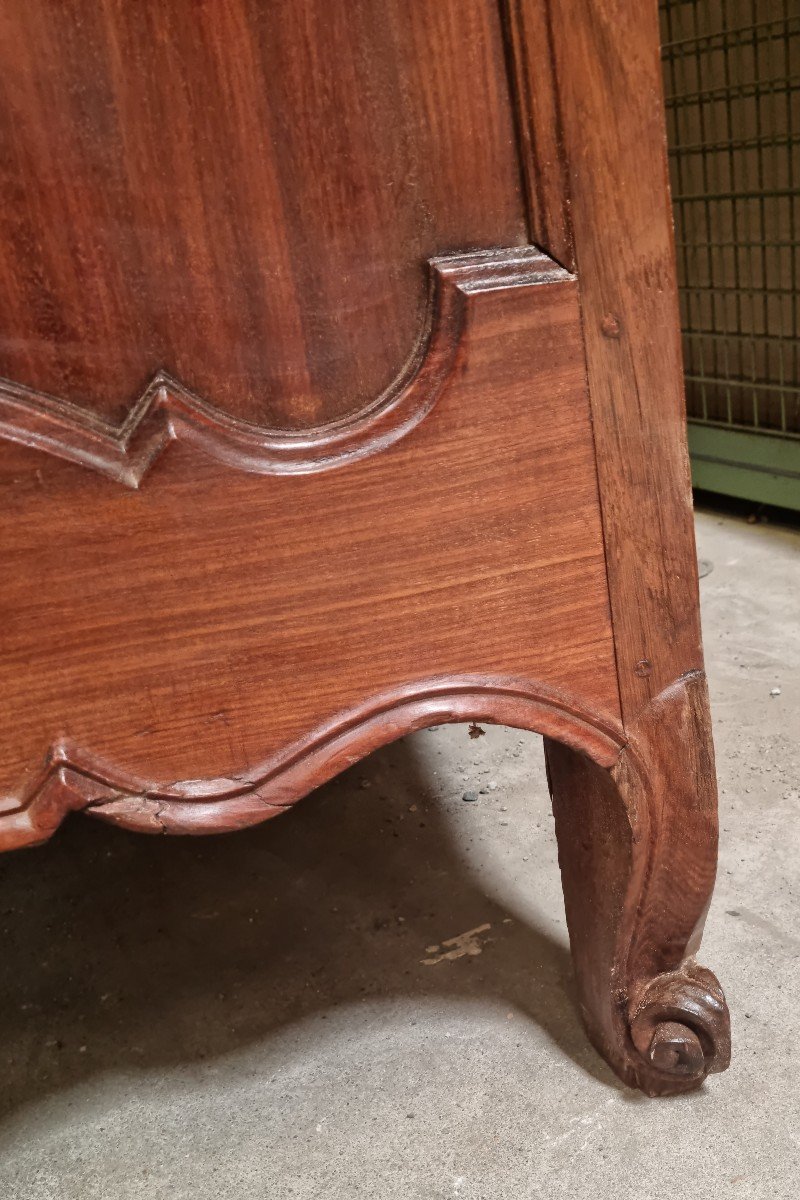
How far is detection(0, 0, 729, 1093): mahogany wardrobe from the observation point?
0.64 meters

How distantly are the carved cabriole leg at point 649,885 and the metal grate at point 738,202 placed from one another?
176 cm

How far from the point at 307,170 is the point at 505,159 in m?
0.13

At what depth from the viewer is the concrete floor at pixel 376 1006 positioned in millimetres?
932

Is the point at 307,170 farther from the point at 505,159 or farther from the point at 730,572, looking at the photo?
the point at 730,572

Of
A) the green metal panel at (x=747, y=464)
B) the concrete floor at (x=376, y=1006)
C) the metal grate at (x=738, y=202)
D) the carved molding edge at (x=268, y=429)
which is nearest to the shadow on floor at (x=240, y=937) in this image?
the concrete floor at (x=376, y=1006)

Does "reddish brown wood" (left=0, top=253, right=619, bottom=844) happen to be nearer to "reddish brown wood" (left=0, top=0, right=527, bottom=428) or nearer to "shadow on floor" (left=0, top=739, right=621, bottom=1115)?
"reddish brown wood" (left=0, top=0, right=527, bottom=428)

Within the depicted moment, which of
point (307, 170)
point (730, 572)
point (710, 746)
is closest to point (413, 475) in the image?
point (307, 170)

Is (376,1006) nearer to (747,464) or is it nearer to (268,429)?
(268,429)

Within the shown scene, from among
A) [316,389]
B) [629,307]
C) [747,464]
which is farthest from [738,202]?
[316,389]

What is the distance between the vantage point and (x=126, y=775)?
73 centimetres

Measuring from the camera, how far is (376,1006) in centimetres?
113

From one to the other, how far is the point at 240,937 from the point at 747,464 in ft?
5.87

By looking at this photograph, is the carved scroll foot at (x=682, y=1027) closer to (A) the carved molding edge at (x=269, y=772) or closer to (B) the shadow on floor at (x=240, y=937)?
(B) the shadow on floor at (x=240, y=937)

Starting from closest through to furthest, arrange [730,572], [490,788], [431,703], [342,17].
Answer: [342,17] < [431,703] < [490,788] < [730,572]
